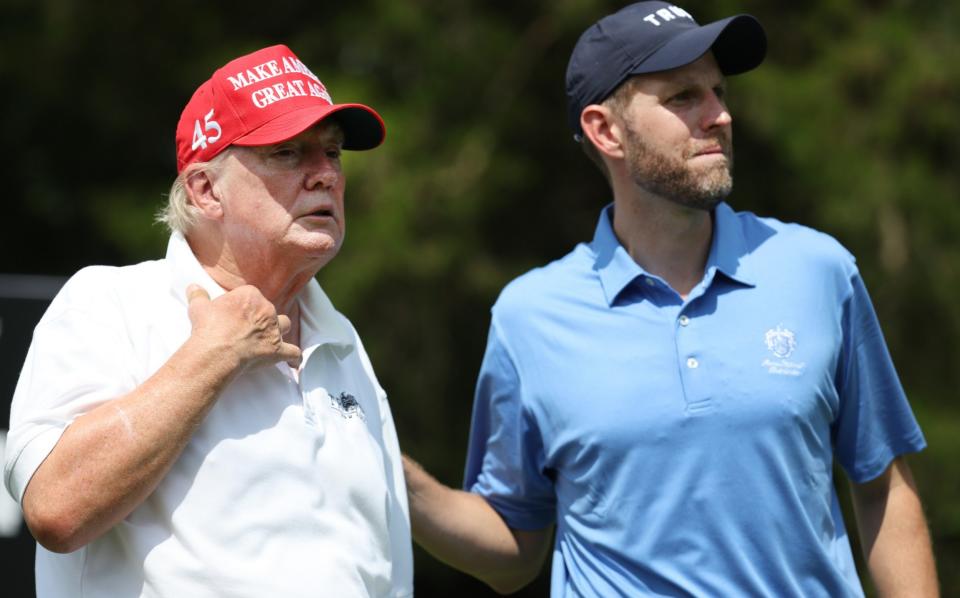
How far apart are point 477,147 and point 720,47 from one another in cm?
320

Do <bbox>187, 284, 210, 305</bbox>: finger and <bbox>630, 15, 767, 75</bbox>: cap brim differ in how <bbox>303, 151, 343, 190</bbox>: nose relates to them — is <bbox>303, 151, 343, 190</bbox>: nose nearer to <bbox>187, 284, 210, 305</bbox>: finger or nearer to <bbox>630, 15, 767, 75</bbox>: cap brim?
<bbox>187, 284, 210, 305</bbox>: finger

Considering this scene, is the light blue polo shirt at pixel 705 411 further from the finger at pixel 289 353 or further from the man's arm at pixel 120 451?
the man's arm at pixel 120 451

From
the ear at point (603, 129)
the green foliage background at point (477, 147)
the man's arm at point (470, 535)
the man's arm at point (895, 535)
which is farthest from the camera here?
the green foliage background at point (477, 147)

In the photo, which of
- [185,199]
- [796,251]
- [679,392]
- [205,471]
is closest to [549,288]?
[679,392]

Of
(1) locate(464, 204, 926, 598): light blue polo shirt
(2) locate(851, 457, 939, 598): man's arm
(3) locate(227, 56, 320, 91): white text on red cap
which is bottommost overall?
(2) locate(851, 457, 939, 598): man's arm

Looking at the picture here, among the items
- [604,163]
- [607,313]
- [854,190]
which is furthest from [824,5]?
[607,313]

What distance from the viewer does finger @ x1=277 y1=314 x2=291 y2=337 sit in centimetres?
224

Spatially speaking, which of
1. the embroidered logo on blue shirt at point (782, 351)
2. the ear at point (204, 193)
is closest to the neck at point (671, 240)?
the embroidered logo on blue shirt at point (782, 351)

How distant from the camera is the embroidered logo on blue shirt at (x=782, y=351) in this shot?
255 centimetres

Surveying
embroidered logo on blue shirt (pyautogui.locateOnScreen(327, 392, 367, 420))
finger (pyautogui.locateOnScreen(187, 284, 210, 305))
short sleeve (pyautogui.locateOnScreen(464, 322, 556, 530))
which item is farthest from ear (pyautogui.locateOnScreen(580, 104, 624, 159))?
finger (pyautogui.locateOnScreen(187, 284, 210, 305))

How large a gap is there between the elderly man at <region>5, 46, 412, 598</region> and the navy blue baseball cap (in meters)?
0.63

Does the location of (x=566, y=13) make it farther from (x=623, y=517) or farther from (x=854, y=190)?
(x=623, y=517)

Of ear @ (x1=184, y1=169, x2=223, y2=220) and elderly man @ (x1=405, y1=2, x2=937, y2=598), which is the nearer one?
ear @ (x1=184, y1=169, x2=223, y2=220)

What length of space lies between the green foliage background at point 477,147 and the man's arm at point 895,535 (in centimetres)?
267
